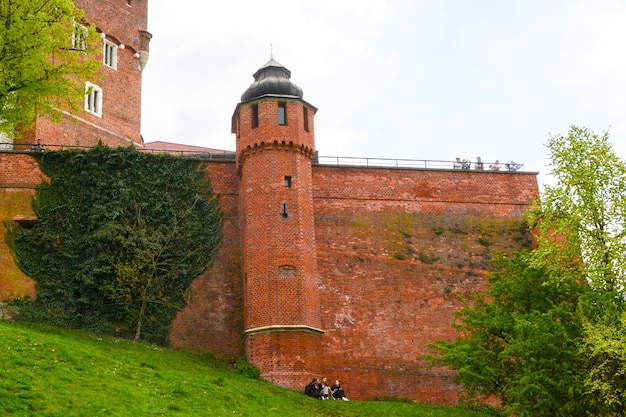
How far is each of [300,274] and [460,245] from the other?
8.61 metres

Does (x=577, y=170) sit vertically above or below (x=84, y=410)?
above

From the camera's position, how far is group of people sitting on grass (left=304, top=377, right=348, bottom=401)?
1153 inches

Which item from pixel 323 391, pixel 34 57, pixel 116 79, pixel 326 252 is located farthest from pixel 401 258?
pixel 116 79

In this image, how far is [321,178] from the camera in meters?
36.7

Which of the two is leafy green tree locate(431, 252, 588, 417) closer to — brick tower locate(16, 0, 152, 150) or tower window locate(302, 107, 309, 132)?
tower window locate(302, 107, 309, 132)

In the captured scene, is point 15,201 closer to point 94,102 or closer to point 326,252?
point 94,102

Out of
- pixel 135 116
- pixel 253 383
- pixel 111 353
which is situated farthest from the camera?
pixel 135 116

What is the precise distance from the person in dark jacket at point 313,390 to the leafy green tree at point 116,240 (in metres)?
6.37

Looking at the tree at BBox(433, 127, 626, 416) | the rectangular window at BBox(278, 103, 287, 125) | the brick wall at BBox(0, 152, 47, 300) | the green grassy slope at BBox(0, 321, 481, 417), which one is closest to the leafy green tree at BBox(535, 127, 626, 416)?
the tree at BBox(433, 127, 626, 416)

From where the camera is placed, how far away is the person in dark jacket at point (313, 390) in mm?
29236

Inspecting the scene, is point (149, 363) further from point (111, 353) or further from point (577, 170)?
point (577, 170)

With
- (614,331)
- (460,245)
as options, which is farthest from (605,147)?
(460,245)

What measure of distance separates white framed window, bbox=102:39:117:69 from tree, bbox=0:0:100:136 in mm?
15293

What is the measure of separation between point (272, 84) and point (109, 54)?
40.9ft
